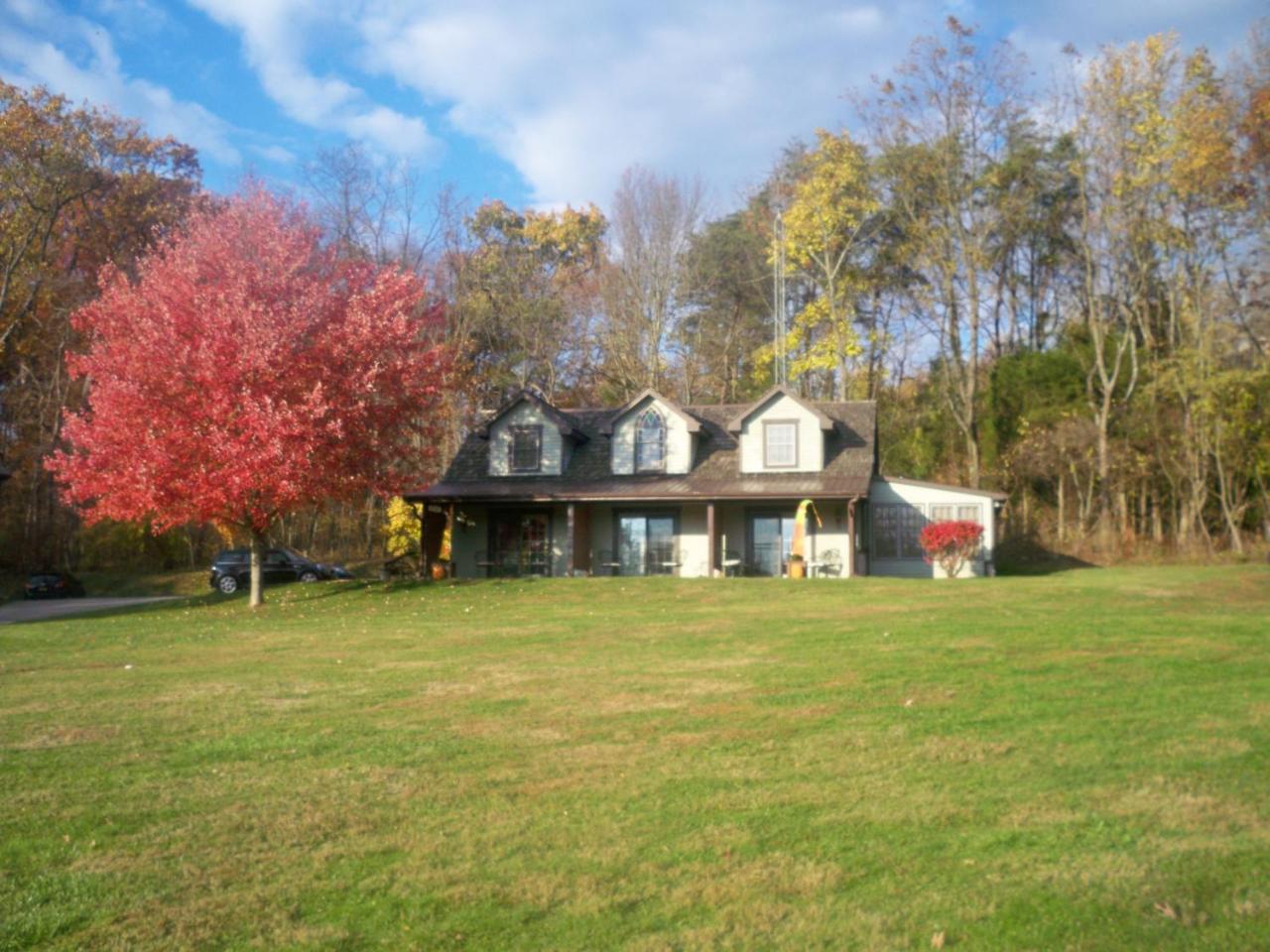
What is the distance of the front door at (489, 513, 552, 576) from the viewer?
3005 cm

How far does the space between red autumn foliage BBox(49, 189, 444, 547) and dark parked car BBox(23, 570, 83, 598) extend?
1270 centimetres

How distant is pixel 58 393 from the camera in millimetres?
38500

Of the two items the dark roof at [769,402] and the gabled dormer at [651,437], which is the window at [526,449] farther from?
the dark roof at [769,402]

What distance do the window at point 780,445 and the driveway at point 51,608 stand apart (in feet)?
50.5

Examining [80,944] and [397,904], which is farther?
[397,904]

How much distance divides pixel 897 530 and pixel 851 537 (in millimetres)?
3532

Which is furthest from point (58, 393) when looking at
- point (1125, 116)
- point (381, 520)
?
point (1125, 116)

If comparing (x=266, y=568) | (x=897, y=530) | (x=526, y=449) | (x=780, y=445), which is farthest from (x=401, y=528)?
(x=897, y=530)

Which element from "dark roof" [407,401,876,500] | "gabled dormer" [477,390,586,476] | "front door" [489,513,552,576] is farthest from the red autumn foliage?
"front door" [489,513,552,576]

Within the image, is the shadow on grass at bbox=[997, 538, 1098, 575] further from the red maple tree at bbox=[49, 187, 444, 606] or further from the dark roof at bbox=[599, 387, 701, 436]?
the red maple tree at bbox=[49, 187, 444, 606]

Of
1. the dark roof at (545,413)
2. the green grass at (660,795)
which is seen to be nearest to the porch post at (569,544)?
the dark roof at (545,413)

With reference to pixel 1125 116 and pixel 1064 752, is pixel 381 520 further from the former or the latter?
pixel 1064 752

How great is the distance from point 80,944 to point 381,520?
36337mm

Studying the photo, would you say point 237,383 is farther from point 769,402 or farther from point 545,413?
point 769,402
